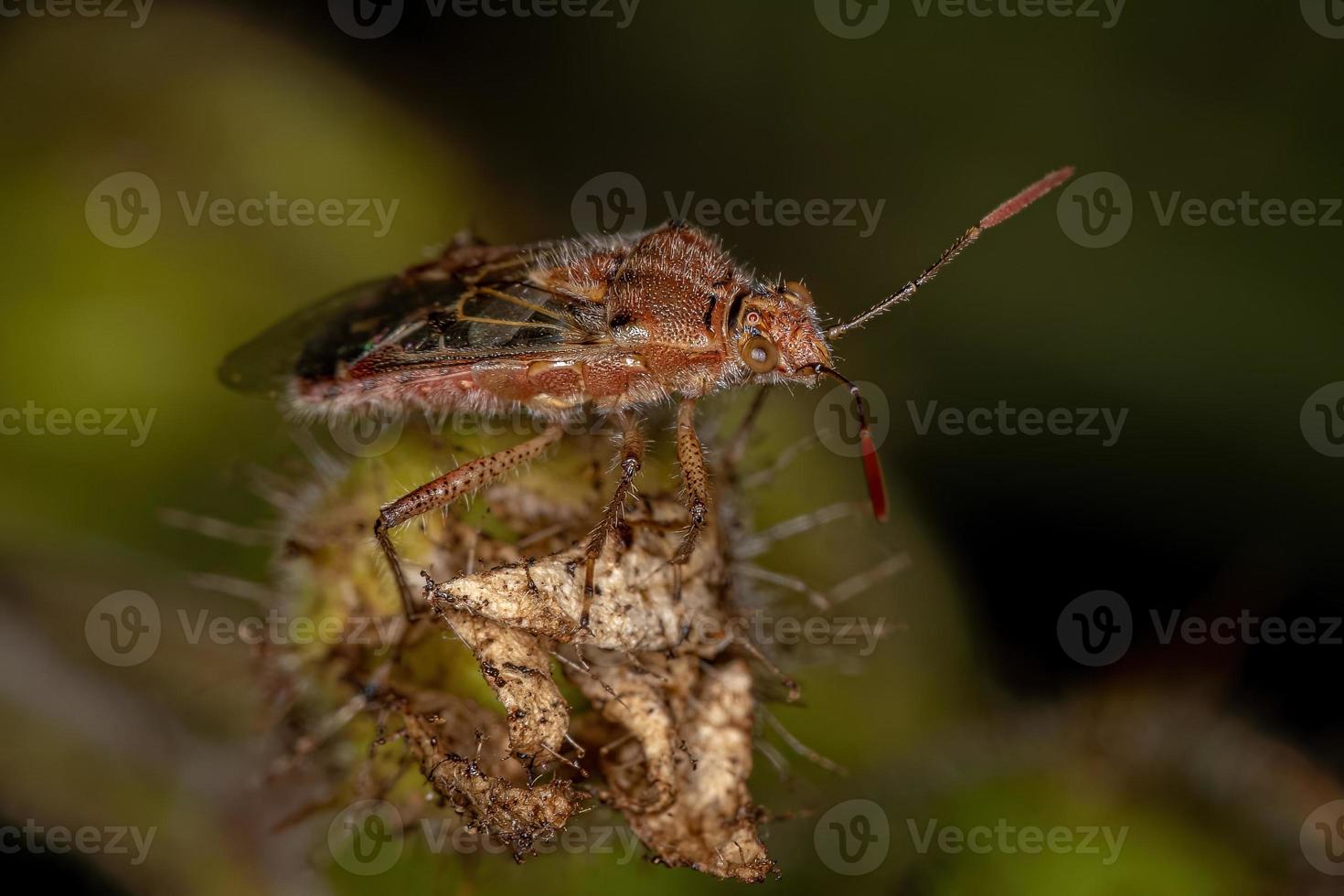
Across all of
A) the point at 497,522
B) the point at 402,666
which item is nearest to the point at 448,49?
the point at 497,522

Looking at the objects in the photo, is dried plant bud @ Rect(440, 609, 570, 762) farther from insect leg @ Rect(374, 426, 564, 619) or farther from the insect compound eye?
the insect compound eye

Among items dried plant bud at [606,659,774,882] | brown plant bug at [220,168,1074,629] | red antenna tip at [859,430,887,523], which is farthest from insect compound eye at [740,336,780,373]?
dried plant bud at [606,659,774,882]

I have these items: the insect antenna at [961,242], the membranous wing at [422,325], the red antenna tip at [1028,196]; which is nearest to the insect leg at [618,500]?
the membranous wing at [422,325]

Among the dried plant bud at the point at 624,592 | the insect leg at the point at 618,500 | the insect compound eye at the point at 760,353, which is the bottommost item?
the dried plant bud at the point at 624,592

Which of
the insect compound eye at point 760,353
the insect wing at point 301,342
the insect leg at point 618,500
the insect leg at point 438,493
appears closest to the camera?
the insect leg at point 618,500

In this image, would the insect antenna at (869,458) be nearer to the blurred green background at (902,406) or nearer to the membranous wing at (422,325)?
the blurred green background at (902,406)

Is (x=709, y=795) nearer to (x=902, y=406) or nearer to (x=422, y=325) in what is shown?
(x=422, y=325)

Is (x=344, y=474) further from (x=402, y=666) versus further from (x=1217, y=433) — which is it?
(x=1217, y=433)
